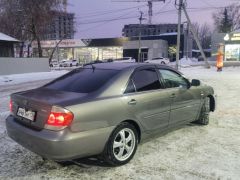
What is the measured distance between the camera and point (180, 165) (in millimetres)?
4723

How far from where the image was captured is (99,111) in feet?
14.5

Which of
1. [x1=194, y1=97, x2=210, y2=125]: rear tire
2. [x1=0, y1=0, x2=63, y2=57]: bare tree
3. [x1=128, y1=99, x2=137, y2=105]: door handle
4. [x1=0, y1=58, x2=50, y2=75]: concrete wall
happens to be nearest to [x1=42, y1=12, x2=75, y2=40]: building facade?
[x1=0, y1=0, x2=63, y2=57]: bare tree

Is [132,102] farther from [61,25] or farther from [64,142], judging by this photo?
[61,25]

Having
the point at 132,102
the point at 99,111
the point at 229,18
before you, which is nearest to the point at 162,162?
the point at 132,102

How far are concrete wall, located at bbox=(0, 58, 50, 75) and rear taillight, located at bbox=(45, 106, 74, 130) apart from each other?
24402 millimetres

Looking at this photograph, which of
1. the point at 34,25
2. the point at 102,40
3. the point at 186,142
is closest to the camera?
the point at 186,142

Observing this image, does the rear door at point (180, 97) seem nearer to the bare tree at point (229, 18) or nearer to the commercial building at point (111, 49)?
the commercial building at point (111, 49)

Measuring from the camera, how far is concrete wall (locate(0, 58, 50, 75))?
89.2 ft

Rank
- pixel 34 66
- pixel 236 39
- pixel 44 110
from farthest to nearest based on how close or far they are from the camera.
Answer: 1. pixel 236 39
2. pixel 34 66
3. pixel 44 110

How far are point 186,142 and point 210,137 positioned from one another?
0.63 metres

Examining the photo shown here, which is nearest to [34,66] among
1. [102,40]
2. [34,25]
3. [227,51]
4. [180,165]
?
[34,25]

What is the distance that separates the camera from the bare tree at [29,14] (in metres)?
35.8

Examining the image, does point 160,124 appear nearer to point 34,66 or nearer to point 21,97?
point 21,97

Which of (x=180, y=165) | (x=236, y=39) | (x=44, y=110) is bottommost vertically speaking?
(x=180, y=165)
